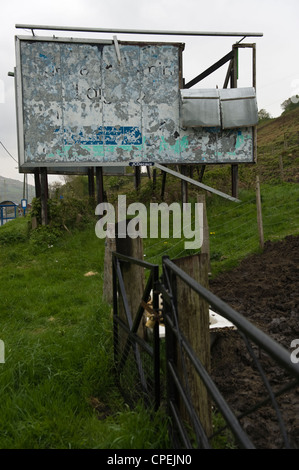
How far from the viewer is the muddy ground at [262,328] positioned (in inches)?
114

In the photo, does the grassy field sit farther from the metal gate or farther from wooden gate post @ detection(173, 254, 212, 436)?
wooden gate post @ detection(173, 254, 212, 436)

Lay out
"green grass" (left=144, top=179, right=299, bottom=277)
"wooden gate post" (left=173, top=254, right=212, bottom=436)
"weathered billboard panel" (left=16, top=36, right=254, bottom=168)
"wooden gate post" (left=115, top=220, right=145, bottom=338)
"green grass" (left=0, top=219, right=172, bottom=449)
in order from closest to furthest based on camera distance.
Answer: "wooden gate post" (left=173, top=254, right=212, bottom=436) → "green grass" (left=0, top=219, right=172, bottom=449) → "wooden gate post" (left=115, top=220, right=145, bottom=338) → "green grass" (left=144, top=179, right=299, bottom=277) → "weathered billboard panel" (left=16, top=36, right=254, bottom=168)

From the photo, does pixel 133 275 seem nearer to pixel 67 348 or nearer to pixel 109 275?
pixel 67 348

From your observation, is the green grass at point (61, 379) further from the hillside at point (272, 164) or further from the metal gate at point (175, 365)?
the hillside at point (272, 164)

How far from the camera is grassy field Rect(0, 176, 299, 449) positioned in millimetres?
2578

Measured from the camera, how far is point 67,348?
398cm

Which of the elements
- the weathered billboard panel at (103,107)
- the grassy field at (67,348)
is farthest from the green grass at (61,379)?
the weathered billboard panel at (103,107)

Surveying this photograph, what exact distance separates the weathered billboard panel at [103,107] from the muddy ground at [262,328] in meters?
5.46

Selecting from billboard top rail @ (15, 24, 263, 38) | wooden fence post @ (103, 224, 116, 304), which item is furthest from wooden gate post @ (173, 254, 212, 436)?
billboard top rail @ (15, 24, 263, 38)

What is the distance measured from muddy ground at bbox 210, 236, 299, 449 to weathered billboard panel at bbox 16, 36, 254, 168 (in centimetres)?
546

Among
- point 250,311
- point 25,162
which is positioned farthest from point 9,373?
point 25,162

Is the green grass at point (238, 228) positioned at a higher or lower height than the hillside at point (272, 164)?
lower
